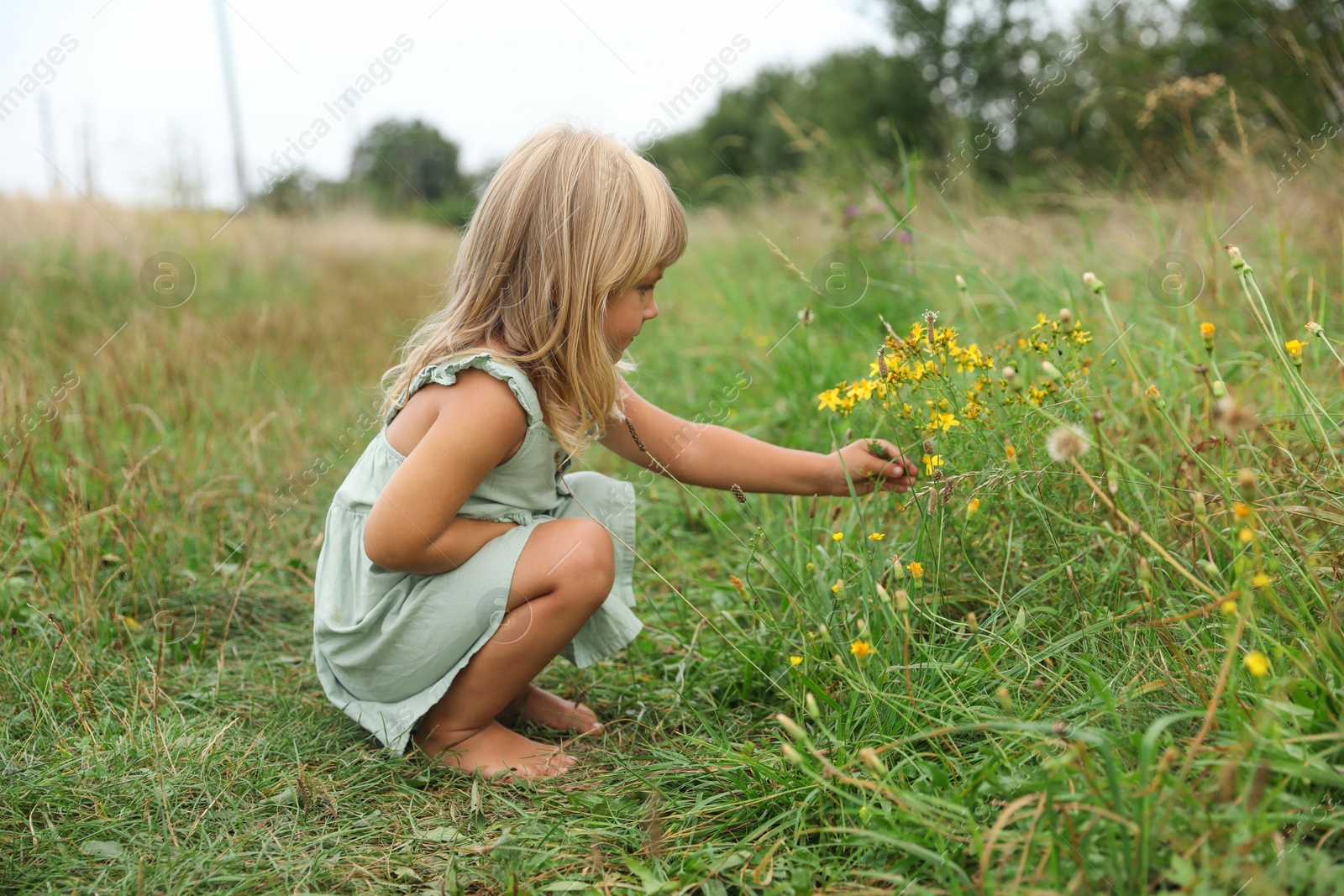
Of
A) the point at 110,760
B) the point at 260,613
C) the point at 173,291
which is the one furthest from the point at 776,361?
the point at 173,291

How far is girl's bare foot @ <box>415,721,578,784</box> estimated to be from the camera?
161cm

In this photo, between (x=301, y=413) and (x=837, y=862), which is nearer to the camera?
(x=837, y=862)

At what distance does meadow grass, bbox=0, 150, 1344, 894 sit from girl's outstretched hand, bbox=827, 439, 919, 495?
0.24ft

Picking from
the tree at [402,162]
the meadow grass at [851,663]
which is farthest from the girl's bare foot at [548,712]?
the tree at [402,162]

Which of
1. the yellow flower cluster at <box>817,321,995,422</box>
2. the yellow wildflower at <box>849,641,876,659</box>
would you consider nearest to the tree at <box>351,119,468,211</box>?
the yellow flower cluster at <box>817,321,995,422</box>

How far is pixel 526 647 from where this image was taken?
1622 mm

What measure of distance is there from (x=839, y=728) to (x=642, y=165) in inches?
43.6

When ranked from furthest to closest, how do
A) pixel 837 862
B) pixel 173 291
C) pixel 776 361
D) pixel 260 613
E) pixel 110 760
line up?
pixel 173 291, pixel 776 361, pixel 260 613, pixel 110 760, pixel 837 862

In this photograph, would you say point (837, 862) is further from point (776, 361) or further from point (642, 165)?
point (776, 361)

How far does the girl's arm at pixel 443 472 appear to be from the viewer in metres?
1.49

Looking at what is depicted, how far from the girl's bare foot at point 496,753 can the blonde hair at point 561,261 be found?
57cm

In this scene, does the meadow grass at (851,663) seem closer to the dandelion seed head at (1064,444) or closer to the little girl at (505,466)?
the dandelion seed head at (1064,444)

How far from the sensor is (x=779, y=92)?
73.4ft

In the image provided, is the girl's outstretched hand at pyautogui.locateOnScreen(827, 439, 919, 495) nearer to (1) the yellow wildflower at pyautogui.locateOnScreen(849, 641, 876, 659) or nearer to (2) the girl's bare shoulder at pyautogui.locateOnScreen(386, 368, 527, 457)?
(1) the yellow wildflower at pyautogui.locateOnScreen(849, 641, 876, 659)
